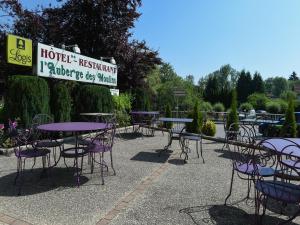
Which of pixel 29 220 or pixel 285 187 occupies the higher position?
pixel 285 187

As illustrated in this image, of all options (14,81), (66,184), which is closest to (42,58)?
(14,81)

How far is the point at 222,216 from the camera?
322 cm

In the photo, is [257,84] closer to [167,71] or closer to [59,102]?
[167,71]

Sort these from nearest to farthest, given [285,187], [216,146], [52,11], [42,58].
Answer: [285,187] < [42,58] < [216,146] < [52,11]

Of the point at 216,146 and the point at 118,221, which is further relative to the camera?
the point at 216,146

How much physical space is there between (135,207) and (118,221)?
1.38 feet

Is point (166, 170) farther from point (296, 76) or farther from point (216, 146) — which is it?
point (296, 76)

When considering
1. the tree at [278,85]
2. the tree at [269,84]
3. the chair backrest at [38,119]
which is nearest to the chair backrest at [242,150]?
the chair backrest at [38,119]

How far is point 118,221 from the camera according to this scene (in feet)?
9.87

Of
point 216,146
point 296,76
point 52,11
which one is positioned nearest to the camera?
point 216,146

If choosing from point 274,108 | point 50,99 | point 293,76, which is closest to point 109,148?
point 50,99

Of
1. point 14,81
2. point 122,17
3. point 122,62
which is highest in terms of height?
point 122,17

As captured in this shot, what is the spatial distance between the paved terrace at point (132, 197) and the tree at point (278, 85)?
3478 inches

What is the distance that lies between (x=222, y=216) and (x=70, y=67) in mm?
6838
